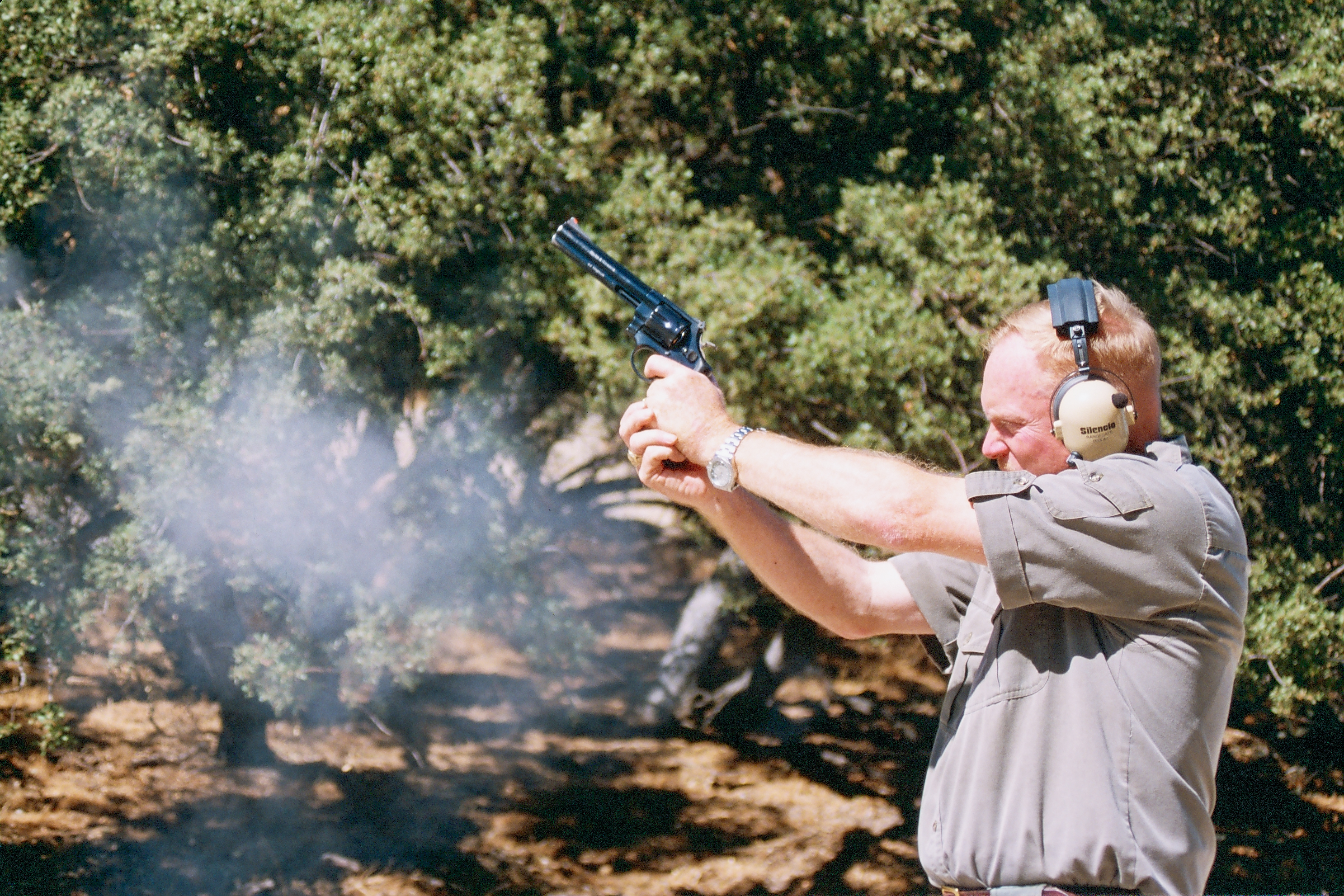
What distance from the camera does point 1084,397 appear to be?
192 centimetres

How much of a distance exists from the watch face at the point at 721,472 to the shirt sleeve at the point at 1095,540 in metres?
0.49

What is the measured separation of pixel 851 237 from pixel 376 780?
487cm

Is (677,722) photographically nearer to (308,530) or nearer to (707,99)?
(308,530)

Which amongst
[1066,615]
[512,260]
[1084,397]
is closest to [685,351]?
[1084,397]

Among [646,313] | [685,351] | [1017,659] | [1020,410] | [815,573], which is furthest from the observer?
[646,313]

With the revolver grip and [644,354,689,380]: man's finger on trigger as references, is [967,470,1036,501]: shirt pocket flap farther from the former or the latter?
the revolver grip

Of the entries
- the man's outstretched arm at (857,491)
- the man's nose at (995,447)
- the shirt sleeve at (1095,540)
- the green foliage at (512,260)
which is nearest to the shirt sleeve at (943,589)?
the man's nose at (995,447)

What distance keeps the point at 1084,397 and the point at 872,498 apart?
45 centimetres

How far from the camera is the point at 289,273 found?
17.9 ft

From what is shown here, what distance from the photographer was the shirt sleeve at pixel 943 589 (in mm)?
2330

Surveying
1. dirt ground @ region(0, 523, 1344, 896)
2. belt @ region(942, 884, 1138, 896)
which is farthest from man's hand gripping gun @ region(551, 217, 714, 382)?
dirt ground @ region(0, 523, 1344, 896)

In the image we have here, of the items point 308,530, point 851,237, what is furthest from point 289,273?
point 851,237

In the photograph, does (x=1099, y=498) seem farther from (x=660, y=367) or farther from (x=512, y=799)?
(x=512, y=799)

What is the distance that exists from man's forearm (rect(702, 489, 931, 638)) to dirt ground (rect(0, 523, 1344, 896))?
4.75 meters
